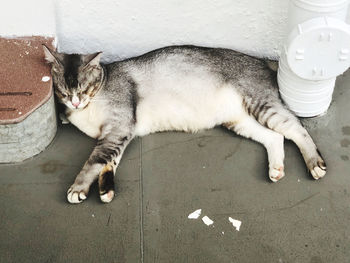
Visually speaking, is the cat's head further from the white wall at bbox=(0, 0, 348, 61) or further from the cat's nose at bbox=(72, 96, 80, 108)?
the white wall at bbox=(0, 0, 348, 61)

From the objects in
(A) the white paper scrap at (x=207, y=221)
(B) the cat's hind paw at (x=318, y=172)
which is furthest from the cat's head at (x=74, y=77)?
(B) the cat's hind paw at (x=318, y=172)

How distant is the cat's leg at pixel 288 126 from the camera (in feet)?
10.5

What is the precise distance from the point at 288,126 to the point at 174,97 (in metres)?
0.83

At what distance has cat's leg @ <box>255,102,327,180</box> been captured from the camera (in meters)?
3.20

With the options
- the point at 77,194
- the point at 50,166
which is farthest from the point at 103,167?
the point at 50,166

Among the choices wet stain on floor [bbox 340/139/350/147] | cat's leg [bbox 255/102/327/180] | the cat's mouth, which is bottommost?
wet stain on floor [bbox 340/139/350/147]

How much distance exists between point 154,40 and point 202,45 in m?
0.38

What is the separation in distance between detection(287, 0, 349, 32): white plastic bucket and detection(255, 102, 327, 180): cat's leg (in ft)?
2.06

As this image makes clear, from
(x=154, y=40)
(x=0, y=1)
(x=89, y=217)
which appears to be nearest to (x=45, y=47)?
(x=0, y=1)

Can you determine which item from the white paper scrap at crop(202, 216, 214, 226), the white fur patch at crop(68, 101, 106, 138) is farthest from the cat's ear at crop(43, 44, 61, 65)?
the white paper scrap at crop(202, 216, 214, 226)

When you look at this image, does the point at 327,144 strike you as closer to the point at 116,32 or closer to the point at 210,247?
the point at 210,247

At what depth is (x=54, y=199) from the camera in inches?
119

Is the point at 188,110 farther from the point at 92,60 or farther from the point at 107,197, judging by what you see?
the point at 107,197

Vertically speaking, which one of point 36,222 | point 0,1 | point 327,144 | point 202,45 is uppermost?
point 0,1
